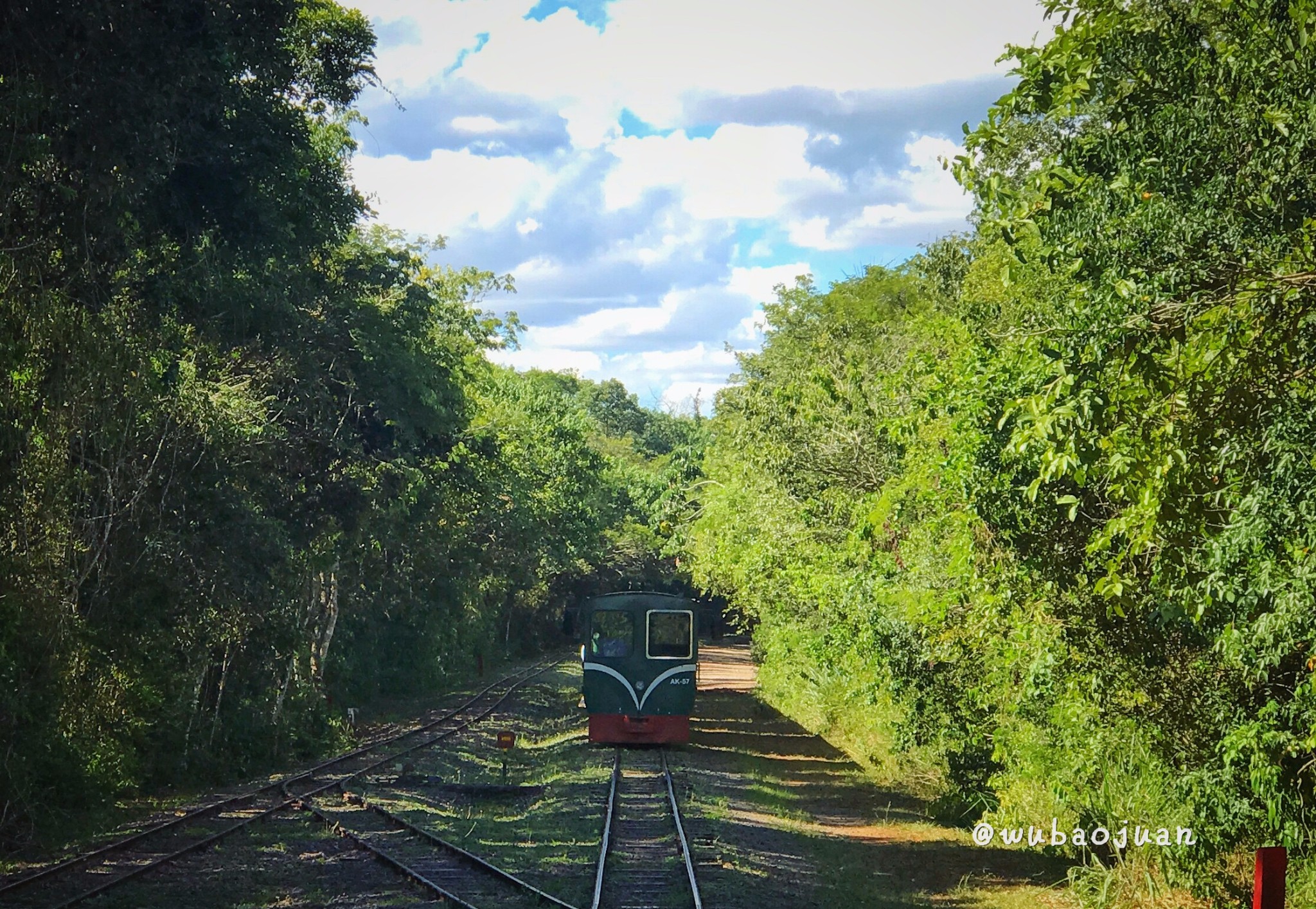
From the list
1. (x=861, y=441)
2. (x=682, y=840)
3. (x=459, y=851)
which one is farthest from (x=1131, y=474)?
(x=861, y=441)

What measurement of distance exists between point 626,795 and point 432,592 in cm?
2699

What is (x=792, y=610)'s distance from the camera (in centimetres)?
2966

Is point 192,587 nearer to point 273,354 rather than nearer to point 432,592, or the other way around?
point 273,354

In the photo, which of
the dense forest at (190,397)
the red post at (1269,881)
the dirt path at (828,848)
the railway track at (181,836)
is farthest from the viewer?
the dense forest at (190,397)

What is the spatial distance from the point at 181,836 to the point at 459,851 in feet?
12.1

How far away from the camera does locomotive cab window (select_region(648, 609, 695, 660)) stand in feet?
84.1

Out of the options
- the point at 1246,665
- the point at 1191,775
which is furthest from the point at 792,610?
the point at 1246,665

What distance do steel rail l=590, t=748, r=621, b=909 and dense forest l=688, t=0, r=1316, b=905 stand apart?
14.1ft

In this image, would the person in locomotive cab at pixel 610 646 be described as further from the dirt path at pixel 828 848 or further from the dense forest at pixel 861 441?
the dense forest at pixel 861 441

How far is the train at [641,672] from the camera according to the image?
2558 cm

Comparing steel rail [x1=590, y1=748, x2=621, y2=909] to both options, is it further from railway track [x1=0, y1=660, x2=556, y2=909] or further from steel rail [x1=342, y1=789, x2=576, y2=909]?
railway track [x1=0, y1=660, x2=556, y2=909]

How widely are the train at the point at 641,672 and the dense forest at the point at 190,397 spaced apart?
5.91 m

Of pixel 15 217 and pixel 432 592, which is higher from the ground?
pixel 15 217

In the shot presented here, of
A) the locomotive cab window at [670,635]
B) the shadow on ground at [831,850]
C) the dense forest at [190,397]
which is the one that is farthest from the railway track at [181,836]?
the shadow on ground at [831,850]
